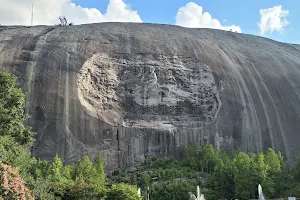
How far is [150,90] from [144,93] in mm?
645

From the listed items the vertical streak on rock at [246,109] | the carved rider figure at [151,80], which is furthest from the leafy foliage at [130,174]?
the carved rider figure at [151,80]

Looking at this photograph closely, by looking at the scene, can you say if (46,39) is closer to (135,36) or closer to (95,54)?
(95,54)

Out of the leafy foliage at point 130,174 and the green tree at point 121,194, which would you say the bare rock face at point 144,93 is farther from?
the green tree at point 121,194

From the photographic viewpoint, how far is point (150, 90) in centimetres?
3744

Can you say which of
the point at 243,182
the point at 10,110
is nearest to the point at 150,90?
the point at 243,182

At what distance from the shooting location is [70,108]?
3341cm

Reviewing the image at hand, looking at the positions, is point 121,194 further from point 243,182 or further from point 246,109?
point 246,109

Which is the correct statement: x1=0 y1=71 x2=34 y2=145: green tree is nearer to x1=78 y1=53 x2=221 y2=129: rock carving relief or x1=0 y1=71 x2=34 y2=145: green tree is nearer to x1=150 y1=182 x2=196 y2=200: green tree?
x1=150 y1=182 x2=196 y2=200: green tree

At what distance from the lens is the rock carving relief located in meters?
35.7

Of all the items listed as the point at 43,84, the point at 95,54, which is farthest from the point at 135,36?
the point at 43,84

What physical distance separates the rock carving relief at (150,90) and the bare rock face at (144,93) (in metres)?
0.09

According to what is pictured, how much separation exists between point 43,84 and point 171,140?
11.8 m

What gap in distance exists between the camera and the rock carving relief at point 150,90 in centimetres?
3569

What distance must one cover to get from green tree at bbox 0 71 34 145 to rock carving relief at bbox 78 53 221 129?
17.3 metres
